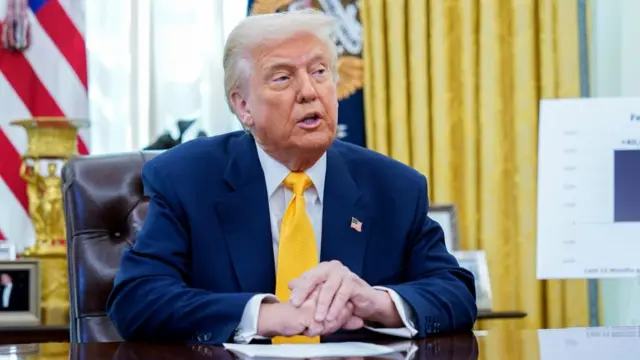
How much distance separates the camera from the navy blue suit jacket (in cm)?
187

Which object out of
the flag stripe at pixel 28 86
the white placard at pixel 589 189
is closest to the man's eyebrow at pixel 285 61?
the white placard at pixel 589 189

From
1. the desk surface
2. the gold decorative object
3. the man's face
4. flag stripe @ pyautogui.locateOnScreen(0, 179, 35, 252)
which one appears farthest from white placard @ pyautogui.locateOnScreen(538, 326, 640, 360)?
flag stripe @ pyautogui.locateOnScreen(0, 179, 35, 252)

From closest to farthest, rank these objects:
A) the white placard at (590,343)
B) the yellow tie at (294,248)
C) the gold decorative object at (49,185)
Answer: the white placard at (590,343)
the yellow tie at (294,248)
the gold decorative object at (49,185)

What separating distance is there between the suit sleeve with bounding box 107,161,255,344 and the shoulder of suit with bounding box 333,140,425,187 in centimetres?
40

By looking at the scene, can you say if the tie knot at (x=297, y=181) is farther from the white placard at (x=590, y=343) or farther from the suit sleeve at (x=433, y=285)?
the white placard at (x=590, y=343)

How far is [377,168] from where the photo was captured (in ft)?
7.34

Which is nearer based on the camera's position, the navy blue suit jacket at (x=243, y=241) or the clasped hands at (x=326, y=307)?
the clasped hands at (x=326, y=307)

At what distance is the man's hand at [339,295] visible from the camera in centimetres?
174

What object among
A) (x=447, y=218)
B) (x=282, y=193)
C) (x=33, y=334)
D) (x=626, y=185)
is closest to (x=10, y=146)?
(x=33, y=334)

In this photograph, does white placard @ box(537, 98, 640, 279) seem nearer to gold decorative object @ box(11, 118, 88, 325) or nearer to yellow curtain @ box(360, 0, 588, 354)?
yellow curtain @ box(360, 0, 588, 354)

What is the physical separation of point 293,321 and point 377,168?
60 cm

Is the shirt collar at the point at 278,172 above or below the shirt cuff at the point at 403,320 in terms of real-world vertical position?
above

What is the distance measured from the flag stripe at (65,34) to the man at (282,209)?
5.86 feet

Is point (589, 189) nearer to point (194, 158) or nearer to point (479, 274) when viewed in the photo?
point (479, 274)
